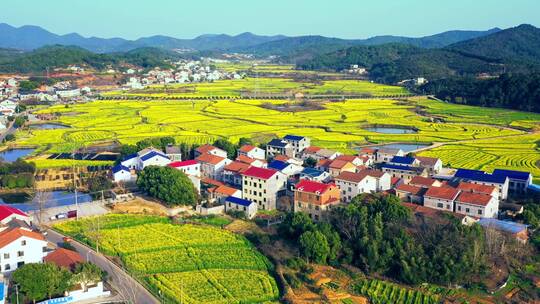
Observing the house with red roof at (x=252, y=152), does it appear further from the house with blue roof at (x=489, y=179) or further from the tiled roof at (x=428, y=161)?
the house with blue roof at (x=489, y=179)

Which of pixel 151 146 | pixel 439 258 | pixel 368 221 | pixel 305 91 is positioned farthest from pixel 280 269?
pixel 305 91

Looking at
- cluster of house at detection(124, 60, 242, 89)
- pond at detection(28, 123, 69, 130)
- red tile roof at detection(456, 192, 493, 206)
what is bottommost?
pond at detection(28, 123, 69, 130)

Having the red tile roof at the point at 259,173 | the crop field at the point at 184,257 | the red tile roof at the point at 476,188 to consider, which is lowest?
the crop field at the point at 184,257

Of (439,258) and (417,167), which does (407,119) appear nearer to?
(417,167)

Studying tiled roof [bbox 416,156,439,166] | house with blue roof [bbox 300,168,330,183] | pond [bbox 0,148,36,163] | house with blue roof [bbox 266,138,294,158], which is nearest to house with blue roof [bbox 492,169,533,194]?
tiled roof [bbox 416,156,439,166]

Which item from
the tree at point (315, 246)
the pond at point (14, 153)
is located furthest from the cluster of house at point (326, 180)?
the pond at point (14, 153)

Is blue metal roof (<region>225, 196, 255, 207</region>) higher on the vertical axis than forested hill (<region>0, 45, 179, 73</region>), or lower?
lower

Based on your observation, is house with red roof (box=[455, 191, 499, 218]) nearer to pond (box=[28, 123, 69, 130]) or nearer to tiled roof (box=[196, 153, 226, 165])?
tiled roof (box=[196, 153, 226, 165])
